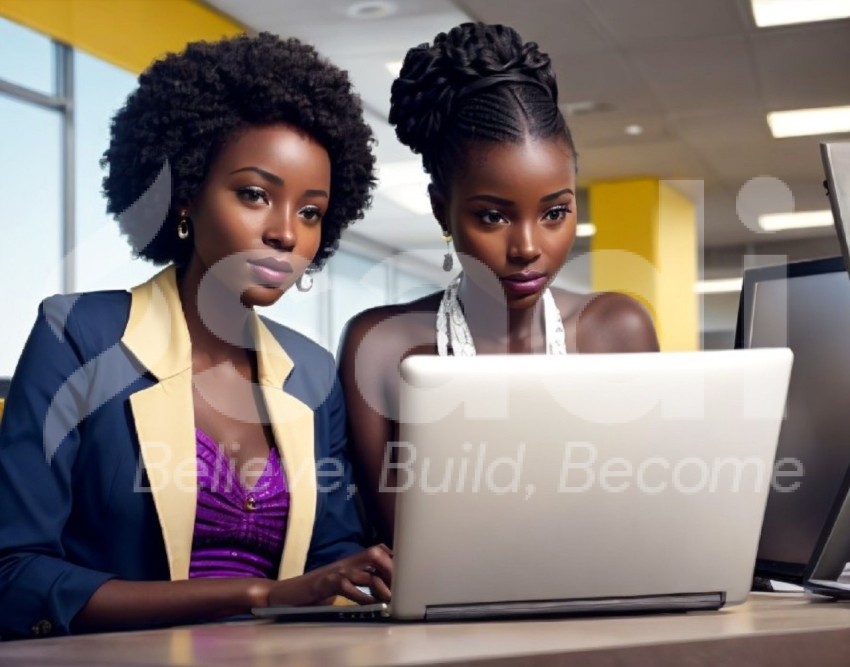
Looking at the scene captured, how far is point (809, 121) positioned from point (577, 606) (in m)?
7.05

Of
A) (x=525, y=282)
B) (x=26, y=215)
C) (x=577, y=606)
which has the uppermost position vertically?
(x=26, y=215)

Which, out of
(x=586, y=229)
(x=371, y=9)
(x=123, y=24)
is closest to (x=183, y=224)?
(x=123, y=24)

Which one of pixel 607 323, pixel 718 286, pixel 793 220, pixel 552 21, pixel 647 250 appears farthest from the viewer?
pixel 718 286

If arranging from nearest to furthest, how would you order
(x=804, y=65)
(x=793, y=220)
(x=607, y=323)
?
1. (x=607, y=323)
2. (x=804, y=65)
3. (x=793, y=220)

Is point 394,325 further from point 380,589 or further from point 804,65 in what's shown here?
point 804,65

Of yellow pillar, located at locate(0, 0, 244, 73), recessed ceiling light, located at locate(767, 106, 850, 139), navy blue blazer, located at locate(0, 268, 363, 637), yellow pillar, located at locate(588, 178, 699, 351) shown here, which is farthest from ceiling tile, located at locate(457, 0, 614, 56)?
navy blue blazer, located at locate(0, 268, 363, 637)

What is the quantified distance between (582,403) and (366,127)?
782 millimetres

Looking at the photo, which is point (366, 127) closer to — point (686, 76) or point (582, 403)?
point (582, 403)

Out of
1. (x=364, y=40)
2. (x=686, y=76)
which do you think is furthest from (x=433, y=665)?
(x=686, y=76)

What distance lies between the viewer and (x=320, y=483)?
5.24 ft

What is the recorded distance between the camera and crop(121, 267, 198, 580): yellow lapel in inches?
56.7

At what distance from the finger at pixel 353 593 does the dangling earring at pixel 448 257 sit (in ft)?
1.99

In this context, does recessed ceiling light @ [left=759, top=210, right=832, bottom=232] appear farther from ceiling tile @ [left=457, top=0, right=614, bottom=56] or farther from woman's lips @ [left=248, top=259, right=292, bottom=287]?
woman's lips @ [left=248, top=259, right=292, bottom=287]

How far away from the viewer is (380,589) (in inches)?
46.9
